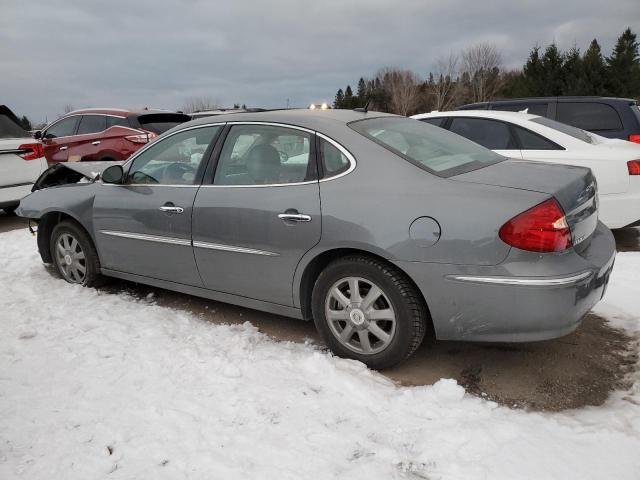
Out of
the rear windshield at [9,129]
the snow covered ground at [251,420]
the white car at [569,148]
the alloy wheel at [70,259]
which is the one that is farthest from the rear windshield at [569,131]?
the rear windshield at [9,129]

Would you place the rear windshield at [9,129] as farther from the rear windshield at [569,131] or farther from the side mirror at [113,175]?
the rear windshield at [569,131]

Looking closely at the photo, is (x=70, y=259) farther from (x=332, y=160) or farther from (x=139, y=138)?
(x=139, y=138)

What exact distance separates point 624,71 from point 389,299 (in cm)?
4489

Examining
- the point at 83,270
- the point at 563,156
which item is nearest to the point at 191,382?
the point at 83,270

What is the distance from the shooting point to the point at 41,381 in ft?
9.88

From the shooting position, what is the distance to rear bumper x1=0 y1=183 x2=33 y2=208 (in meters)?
7.43

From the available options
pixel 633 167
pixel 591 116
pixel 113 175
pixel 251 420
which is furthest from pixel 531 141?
pixel 251 420

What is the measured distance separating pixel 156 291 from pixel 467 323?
2940mm

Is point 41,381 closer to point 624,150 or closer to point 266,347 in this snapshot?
point 266,347

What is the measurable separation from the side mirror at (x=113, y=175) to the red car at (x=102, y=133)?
19.6ft

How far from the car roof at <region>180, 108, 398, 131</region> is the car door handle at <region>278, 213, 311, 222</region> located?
585 mm

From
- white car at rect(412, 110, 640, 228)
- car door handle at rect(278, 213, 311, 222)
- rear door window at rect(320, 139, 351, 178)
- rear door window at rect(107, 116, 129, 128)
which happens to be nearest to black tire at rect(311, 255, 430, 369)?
car door handle at rect(278, 213, 311, 222)

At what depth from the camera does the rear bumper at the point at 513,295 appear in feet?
8.59

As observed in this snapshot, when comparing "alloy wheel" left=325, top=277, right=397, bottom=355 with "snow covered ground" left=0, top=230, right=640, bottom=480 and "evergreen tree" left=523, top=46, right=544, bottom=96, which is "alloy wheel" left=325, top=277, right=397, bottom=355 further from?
"evergreen tree" left=523, top=46, right=544, bottom=96
